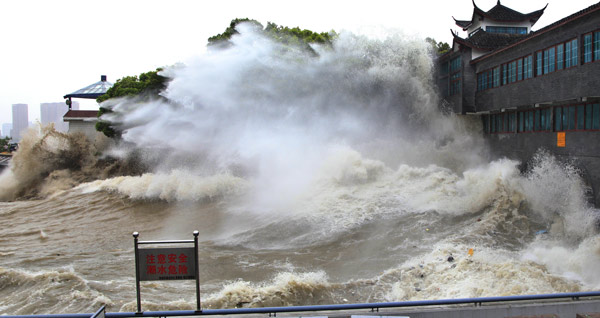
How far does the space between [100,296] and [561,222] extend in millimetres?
12512

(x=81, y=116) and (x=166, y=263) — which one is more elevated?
(x=81, y=116)

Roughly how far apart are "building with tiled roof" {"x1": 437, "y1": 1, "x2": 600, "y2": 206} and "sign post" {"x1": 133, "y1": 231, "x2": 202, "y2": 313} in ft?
39.5

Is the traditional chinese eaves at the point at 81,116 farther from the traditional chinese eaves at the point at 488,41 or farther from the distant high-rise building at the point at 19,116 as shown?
the distant high-rise building at the point at 19,116

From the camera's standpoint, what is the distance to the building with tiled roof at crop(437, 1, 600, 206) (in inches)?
468

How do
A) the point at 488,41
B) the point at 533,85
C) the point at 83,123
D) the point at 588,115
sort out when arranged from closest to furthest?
the point at 588,115
the point at 533,85
the point at 488,41
the point at 83,123

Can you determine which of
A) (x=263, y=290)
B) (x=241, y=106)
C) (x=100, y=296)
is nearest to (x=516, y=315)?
(x=263, y=290)

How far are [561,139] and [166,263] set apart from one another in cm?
1340

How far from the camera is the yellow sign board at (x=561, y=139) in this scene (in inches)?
517

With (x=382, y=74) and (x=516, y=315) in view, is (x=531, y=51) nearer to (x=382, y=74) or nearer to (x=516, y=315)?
(x=382, y=74)

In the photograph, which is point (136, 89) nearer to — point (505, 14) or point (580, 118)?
point (505, 14)

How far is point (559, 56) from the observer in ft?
42.6

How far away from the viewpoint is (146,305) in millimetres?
7516

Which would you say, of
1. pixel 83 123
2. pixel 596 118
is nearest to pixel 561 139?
pixel 596 118

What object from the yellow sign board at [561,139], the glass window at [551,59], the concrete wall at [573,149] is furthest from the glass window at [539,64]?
the yellow sign board at [561,139]
